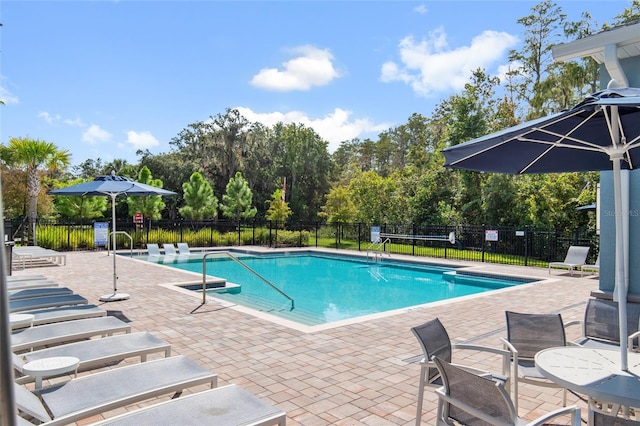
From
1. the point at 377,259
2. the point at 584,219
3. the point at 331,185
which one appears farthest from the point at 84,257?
the point at 331,185

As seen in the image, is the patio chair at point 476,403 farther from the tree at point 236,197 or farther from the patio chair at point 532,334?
the tree at point 236,197

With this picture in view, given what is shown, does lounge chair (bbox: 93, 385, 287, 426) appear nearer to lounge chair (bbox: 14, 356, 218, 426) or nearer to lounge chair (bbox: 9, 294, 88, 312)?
lounge chair (bbox: 14, 356, 218, 426)

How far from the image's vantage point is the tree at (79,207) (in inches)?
943

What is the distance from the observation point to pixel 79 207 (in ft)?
79.6

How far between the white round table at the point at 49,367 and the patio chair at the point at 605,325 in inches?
156

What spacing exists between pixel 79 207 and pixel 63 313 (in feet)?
74.1

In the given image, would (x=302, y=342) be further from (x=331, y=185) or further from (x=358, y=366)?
(x=331, y=185)

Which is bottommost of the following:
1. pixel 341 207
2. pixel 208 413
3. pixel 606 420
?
pixel 208 413

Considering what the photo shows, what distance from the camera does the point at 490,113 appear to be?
70.8ft

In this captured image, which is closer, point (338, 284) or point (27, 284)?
point (27, 284)

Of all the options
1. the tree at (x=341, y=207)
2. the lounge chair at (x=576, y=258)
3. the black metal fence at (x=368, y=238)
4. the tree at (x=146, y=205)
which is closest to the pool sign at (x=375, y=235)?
the black metal fence at (x=368, y=238)

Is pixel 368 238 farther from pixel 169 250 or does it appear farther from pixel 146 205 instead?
pixel 146 205

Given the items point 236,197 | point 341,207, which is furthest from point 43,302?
point 236,197

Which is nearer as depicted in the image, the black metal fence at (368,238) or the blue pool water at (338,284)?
the blue pool water at (338,284)
